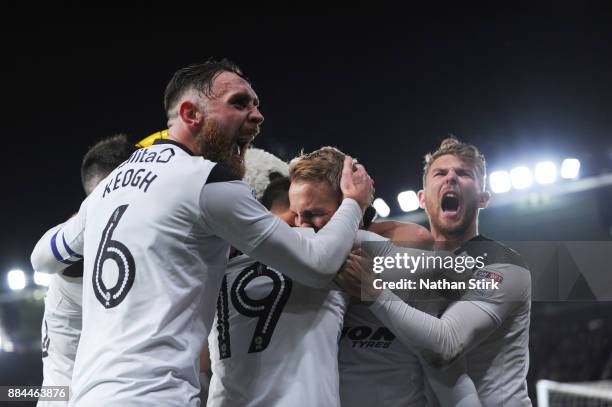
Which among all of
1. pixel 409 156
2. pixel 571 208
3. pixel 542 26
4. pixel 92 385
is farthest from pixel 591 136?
pixel 92 385

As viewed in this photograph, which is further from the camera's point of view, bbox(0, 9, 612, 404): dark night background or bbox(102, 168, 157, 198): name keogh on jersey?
bbox(0, 9, 612, 404): dark night background

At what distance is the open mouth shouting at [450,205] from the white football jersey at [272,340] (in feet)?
3.07

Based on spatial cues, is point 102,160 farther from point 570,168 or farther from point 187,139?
point 570,168

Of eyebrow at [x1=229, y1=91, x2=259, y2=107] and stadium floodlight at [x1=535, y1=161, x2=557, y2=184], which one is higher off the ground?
stadium floodlight at [x1=535, y1=161, x2=557, y2=184]

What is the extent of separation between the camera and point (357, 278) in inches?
85.4

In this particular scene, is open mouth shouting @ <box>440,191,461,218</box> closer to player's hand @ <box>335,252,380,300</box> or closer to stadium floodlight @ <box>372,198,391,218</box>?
player's hand @ <box>335,252,380,300</box>

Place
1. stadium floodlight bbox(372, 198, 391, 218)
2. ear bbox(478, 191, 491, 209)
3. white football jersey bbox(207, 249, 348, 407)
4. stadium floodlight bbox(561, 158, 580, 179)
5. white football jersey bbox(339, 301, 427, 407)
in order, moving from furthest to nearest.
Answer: stadium floodlight bbox(372, 198, 391, 218) < stadium floodlight bbox(561, 158, 580, 179) < ear bbox(478, 191, 491, 209) < white football jersey bbox(339, 301, 427, 407) < white football jersey bbox(207, 249, 348, 407)

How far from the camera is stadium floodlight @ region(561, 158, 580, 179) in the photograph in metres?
11.2

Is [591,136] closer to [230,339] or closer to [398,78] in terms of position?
[398,78]

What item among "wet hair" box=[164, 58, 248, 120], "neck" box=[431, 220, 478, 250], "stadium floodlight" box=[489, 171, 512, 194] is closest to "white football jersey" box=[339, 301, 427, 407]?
"neck" box=[431, 220, 478, 250]

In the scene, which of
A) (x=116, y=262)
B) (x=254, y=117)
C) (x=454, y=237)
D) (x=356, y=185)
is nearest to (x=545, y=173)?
(x=454, y=237)

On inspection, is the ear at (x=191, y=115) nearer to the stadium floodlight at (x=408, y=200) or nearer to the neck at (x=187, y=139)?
the neck at (x=187, y=139)

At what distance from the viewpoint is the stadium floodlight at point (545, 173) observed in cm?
1137

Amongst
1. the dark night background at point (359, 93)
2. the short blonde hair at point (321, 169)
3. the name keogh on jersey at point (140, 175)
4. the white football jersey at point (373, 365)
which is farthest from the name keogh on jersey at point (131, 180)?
the dark night background at point (359, 93)
